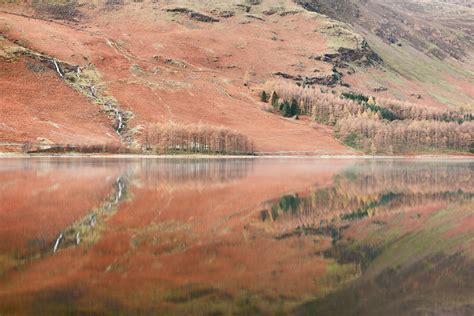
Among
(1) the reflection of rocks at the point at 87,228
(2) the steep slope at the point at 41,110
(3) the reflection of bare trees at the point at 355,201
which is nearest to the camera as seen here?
(1) the reflection of rocks at the point at 87,228

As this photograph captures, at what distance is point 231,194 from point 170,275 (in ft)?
95.9

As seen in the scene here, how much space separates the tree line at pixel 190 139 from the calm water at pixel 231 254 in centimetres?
9946

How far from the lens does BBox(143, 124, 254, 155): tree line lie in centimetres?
14788

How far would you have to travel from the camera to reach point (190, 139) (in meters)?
151

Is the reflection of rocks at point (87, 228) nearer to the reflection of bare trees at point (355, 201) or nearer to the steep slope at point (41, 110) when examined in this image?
the reflection of bare trees at point (355, 201)

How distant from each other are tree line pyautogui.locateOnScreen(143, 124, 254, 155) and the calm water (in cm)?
9946

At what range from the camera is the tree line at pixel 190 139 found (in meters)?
148

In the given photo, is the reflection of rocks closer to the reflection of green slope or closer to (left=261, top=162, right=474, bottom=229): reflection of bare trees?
(left=261, top=162, right=474, bottom=229): reflection of bare trees

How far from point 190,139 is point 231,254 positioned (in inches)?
4988

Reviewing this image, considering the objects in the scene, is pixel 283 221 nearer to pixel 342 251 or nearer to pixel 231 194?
Answer: pixel 342 251

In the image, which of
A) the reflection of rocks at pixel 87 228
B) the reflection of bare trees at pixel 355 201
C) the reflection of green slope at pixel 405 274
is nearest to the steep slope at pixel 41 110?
the reflection of bare trees at pixel 355 201

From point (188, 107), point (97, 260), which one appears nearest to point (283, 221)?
point (97, 260)

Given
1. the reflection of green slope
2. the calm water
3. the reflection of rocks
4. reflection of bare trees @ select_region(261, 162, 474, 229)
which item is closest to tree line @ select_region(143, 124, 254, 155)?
reflection of bare trees @ select_region(261, 162, 474, 229)

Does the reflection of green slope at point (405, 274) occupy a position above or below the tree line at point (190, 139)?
below
